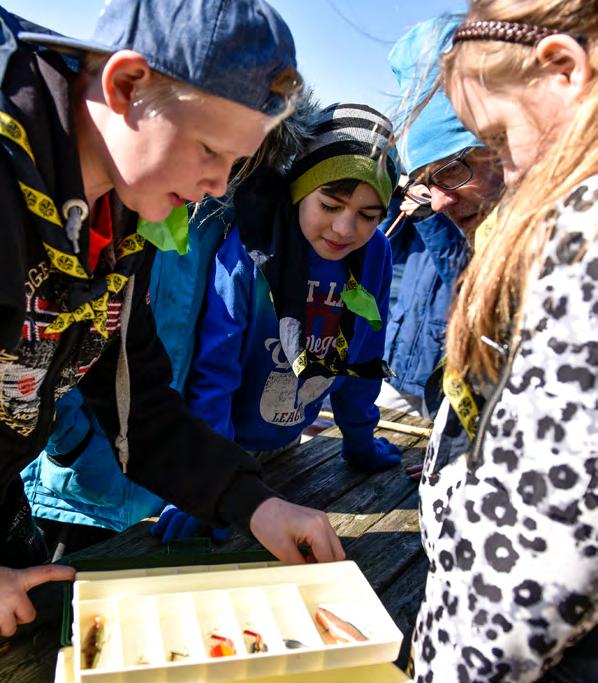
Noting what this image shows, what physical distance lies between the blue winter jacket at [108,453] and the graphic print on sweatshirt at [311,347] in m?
0.31

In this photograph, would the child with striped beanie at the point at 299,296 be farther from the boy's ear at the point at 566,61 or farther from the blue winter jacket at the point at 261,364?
the boy's ear at the point at 566,61

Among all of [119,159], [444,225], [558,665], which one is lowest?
[558,665]

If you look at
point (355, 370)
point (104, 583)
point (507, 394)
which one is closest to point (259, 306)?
point (355, 370)

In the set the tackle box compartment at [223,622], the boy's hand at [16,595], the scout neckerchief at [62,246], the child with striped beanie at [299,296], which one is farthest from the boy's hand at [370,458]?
the boy's hand at [16,595]

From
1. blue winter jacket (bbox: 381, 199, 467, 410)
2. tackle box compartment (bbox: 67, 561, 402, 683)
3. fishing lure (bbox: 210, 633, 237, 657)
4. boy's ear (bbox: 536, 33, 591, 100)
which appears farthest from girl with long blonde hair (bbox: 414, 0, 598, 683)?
blue winter jacket (bbox: 381, 199, 467, 410)

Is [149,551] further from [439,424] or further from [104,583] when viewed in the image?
[439,424]

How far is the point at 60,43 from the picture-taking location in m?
1.01

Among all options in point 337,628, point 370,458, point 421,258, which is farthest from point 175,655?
point 421,258

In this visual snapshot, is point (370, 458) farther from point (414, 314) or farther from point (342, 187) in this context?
point (414, 314)

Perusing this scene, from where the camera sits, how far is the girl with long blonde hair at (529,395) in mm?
771

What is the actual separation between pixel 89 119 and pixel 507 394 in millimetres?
809

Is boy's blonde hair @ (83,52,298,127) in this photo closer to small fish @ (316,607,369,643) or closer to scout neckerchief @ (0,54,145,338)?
scout neckerchief @ (0,54,145,338)

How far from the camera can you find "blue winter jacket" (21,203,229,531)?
1.96 meters

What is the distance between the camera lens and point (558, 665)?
0.85 m
